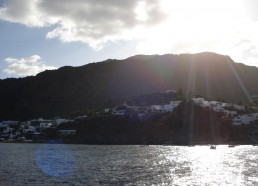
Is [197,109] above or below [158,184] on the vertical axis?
above

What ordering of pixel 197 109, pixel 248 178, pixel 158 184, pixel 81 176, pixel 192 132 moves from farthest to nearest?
pixel 197 109 → pixel 192 132 → pixel 81 176 → pixel 248 178 → pixel 158 184

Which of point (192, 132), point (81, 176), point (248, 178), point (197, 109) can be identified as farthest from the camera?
point (197, 109)

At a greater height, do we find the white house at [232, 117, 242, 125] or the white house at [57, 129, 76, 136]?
the white house at [232, 117, 242, 125]

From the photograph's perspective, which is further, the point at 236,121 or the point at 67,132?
the point at 67,132

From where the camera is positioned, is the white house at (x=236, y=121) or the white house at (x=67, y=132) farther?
the white house at (x=67, y=132)

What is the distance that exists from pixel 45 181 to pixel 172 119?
119745mm

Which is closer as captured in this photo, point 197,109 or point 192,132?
point 192,132

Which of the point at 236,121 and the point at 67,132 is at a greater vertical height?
the point at 236,121

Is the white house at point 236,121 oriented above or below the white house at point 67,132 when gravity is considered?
above

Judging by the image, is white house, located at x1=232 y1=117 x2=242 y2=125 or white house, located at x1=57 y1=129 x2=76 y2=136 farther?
white house, located at x1=57 y1=129 x2=76 y2=136

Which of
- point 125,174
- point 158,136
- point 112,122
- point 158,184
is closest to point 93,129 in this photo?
point 112,122

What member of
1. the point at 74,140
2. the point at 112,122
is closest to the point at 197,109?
the point at 112,122

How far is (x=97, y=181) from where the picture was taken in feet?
196

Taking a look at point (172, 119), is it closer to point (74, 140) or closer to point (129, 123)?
point (129, 123)
